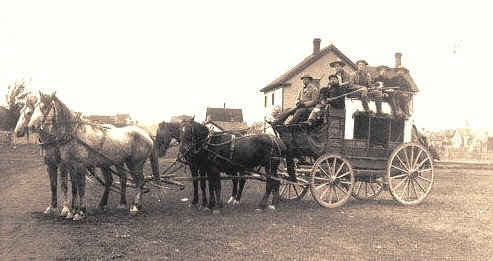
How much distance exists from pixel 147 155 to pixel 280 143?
2838 millimetres

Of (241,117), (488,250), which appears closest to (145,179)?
(488,250)

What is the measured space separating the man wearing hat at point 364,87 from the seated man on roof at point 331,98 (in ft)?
1.00

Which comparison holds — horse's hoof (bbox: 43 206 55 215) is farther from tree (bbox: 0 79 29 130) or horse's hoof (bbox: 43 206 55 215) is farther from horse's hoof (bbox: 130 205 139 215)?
tree (bbox: 0 79 29 130)

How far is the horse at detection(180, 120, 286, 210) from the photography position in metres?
9.11

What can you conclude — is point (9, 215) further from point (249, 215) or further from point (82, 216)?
point (249, 215)

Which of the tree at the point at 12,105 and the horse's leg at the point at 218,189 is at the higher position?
the tree at the point at 12,105

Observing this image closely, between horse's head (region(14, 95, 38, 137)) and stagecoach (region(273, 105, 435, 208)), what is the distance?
16.5ft

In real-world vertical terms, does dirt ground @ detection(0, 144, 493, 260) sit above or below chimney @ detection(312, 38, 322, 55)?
below

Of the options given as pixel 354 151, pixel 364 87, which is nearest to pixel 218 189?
pixel 354 151

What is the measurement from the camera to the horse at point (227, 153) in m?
9.11

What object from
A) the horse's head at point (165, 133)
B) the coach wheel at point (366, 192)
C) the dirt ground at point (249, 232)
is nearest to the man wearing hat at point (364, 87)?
the coach wheel at point (366, 192)

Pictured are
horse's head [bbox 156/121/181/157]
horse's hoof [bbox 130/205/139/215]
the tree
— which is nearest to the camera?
horse's hoof [bbox 130/205/139/215]

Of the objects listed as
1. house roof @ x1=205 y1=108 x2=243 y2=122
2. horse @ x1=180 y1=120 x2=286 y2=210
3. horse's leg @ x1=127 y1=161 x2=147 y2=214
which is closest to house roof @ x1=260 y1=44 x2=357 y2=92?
horse @ x1=180 y1=120 x2=286 y2=210

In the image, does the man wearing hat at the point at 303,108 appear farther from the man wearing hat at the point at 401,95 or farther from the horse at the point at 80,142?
the horse at the point at 80,142
